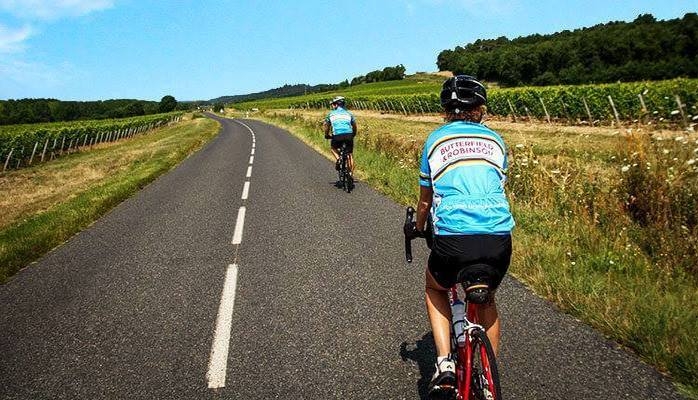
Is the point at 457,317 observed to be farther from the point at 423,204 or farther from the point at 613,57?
the point at 613,57

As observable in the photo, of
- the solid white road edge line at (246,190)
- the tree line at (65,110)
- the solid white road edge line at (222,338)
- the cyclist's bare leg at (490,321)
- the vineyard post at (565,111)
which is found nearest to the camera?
the cyclist's bare leg at (490,321)

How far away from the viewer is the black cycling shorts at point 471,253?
246 cm

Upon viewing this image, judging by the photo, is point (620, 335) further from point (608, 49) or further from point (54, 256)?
point (608, 49)

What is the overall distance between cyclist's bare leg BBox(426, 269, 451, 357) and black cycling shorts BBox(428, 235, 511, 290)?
0.86 ft

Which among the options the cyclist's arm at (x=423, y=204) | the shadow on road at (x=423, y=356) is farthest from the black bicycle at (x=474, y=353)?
the shadow on road at (x=423, y=356)

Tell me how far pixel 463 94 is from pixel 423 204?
0.75 meters

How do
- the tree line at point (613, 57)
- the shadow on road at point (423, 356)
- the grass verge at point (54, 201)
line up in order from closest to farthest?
1. the shadow on road at point (423, 356)
2. the grass verge at point (54, 201)
3. the tree line at point (613, 57)

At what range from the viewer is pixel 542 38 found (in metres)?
118

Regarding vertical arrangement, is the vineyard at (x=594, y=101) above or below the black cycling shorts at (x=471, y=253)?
below

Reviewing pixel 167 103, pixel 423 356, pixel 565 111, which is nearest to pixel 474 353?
pixel 423 356

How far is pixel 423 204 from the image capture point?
9.45 ft

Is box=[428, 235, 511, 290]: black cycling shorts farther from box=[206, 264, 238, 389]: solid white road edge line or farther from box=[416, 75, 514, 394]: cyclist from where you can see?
box=[206, 264, 238, 389]: solid white road edge line

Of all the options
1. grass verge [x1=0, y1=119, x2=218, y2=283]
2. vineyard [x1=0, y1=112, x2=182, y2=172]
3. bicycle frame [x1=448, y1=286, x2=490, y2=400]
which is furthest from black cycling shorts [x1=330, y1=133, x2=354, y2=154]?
vineyard [x1=0, y1=112, x2=182, y2=172]

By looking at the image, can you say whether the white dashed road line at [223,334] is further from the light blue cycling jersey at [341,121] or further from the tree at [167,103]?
the tree at [167,103]
